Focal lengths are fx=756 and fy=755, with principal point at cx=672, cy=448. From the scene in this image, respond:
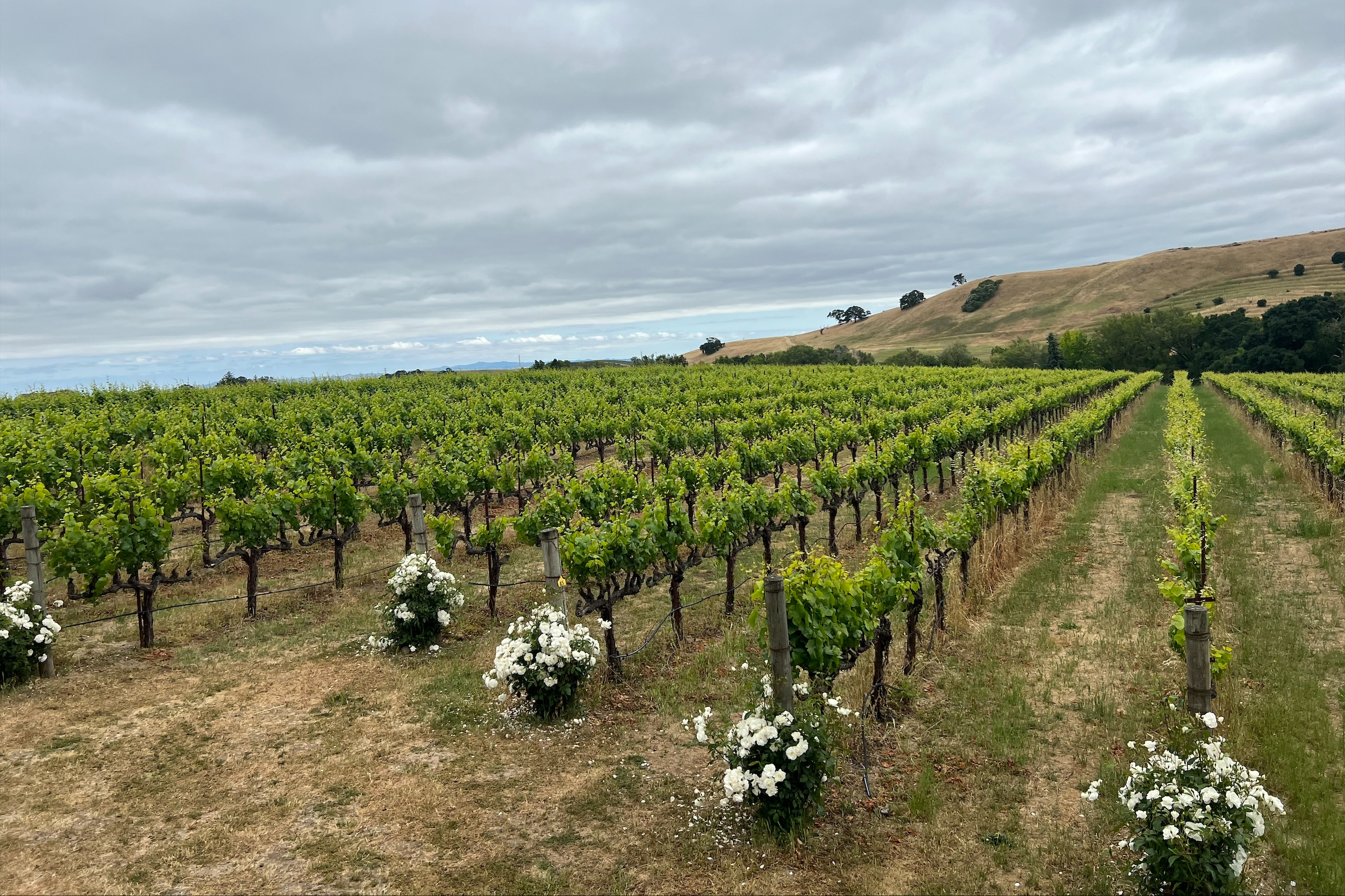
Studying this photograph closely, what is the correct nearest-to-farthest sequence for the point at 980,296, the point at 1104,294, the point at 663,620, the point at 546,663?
the point at 546,663, the point at 663,620, the point at 1104,294, the point at 980,296

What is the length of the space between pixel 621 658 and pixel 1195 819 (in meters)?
5.93

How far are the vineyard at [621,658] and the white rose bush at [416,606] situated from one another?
0.16 ft

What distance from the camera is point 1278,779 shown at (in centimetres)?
608

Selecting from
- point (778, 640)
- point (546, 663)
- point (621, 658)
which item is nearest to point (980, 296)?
point (621, 658)

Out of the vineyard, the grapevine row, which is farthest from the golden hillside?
the vineyard

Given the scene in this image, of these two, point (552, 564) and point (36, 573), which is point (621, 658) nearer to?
point (552, 564)

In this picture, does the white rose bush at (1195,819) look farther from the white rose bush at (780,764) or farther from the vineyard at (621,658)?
the white rose bush at (780,764)

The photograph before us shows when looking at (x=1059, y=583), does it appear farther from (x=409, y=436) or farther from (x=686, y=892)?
(x=409, y=436)

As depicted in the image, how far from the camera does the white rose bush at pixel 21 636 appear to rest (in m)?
8.48

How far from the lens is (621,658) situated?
29.9ft

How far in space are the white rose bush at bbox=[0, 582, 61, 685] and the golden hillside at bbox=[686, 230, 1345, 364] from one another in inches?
3904

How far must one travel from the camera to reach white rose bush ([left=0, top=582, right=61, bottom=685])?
8484mm

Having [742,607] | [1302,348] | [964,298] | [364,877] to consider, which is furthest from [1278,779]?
[964,298]

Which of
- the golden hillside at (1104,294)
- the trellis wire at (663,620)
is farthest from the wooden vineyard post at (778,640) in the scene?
the golden hillside at (1104,294)
